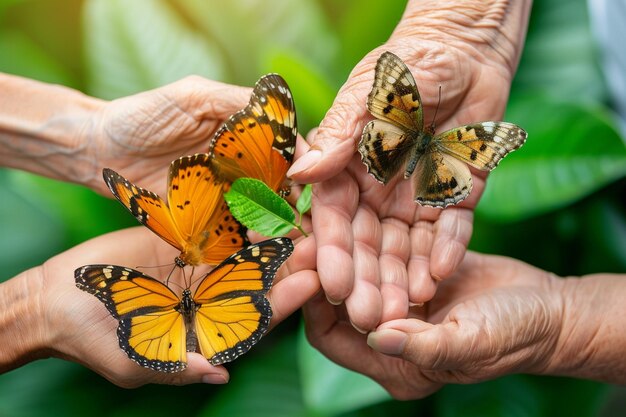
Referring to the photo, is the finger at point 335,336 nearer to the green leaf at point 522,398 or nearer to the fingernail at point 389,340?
the fingernail at point 389,340

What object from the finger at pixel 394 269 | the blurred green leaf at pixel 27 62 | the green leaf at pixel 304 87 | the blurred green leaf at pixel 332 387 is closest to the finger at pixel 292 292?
the finger at pixel 394 269

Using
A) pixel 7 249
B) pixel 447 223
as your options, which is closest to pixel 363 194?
pixel 447 223

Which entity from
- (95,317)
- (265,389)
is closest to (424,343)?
(95,317)

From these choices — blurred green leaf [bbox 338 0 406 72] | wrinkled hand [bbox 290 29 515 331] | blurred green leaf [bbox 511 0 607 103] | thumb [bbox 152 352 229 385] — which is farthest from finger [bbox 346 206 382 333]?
blurred green leaf [bbox 511 0 607 103]

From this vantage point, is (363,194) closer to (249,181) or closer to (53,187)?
(249,181)

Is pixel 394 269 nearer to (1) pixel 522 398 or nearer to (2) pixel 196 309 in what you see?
(2) pixel 196 309

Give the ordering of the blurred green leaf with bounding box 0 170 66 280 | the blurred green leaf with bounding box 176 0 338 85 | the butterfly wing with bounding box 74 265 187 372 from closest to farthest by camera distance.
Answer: the butterfly wing with bounding box 74 265 187 372
the blurred green leaf with bounding box 0 170 66 280
the blurred green leaf with bounding box 176 0 338 85

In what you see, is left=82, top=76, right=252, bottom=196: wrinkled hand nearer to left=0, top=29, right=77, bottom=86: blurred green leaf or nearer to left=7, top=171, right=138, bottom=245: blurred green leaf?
left=7, top=171, right=138, bottom=245: blurred green leaf
